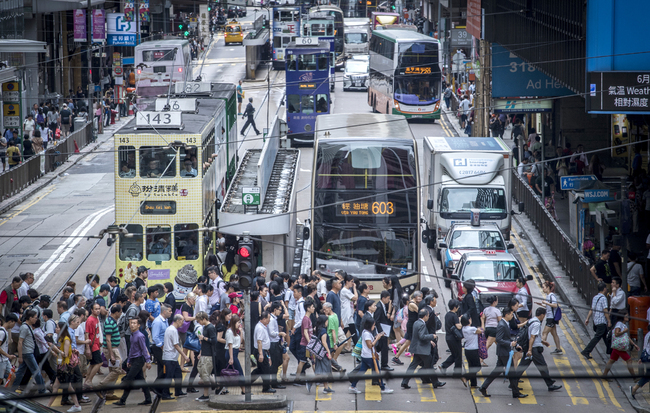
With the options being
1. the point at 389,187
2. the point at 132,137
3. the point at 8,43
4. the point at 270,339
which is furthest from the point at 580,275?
the point at 8,43

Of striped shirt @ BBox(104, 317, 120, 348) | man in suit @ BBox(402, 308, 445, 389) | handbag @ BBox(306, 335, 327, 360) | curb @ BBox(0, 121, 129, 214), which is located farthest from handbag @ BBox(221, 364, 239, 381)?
curb @ BBox(0, 121, 129, 214)

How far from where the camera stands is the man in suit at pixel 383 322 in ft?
44.0

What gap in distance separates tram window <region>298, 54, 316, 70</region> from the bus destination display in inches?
749

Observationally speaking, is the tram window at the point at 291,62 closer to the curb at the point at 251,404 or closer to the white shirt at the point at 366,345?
the white shirt at the point at 366,345

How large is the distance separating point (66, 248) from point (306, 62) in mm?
15582

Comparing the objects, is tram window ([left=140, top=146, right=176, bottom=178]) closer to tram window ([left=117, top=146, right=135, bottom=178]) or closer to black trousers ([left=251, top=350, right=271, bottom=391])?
tram window ([left=117, top=146, right=135, bottom=178])

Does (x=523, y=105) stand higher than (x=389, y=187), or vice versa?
(x=523, y=105)

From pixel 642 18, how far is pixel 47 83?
34032 millimetres

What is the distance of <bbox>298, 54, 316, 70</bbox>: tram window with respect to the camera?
118ft

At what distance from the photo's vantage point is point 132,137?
17.4 m

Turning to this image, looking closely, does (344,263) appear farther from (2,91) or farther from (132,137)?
(2,91)

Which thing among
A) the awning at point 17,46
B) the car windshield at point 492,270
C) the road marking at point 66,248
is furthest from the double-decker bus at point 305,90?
the car windshield at point 492,270

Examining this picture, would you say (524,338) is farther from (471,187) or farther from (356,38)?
(356,38)

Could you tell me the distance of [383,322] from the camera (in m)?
13.9
